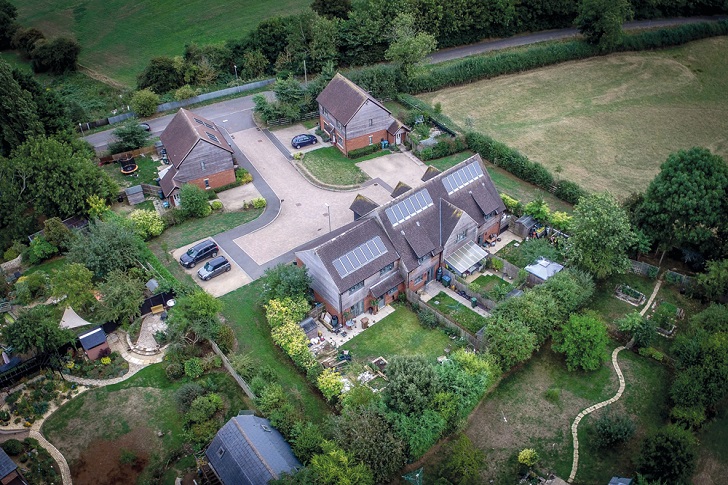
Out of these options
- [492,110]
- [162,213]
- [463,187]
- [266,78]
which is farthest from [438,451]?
[266,78]

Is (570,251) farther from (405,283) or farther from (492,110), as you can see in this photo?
(492,110)

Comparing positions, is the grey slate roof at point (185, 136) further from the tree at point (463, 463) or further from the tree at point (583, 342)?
the tree at point (463, 463)

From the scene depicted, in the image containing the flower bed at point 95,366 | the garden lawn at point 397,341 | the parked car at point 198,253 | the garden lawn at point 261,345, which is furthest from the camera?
the parked car at point 198,253

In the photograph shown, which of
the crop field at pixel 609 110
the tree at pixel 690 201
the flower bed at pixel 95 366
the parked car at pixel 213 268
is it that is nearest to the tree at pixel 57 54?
the crop field at pixel 609 110

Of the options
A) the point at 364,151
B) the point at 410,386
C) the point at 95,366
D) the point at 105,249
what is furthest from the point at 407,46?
the point at 95,366

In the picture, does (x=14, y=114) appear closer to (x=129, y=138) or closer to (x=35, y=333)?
(x=129, y=138)

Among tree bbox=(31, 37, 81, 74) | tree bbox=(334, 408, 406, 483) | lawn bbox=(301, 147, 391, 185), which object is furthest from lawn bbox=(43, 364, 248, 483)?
tree bbox=(31, 37, 81, 74)
